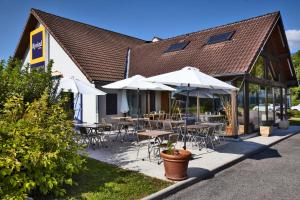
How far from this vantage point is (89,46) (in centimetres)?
1753

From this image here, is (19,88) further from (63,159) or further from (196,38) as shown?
(196,38)

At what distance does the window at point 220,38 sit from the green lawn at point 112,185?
38.4ft

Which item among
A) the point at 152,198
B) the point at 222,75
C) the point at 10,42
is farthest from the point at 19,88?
the point at 10,42

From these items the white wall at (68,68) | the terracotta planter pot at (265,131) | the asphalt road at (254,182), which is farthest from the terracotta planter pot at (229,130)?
the white wall at (68,68)

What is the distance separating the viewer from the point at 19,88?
6.75 metres

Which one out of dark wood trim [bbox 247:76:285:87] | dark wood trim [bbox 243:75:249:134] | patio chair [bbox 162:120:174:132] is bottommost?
patio chair [bbox 162:120:174:132]

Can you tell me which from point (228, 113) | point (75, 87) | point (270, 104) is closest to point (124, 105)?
point (75, 87)

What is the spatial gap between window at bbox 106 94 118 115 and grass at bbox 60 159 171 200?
331 inches

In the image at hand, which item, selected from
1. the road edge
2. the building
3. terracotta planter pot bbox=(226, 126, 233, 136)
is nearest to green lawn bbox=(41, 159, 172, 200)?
the road edge

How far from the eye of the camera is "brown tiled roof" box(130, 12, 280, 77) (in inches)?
523

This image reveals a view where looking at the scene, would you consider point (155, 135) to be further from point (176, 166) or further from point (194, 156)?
point (176, 166)

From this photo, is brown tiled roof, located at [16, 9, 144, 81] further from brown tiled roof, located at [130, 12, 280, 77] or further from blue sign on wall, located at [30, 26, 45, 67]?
brown tiled roof, located at [130, 12, 280, 77]

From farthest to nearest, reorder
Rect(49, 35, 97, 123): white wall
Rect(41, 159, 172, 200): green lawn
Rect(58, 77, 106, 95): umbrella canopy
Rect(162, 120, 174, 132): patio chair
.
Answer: Rect(49, 35, 97, 123): white wall < Rect(162, 120, 174, 132): patio chair < Rect(58, 77, 106, 95): umbrella canopy < Rect(41, 159, 172, 200): green lawn

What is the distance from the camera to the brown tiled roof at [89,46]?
15234 millimetres
